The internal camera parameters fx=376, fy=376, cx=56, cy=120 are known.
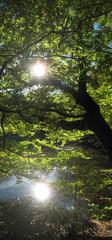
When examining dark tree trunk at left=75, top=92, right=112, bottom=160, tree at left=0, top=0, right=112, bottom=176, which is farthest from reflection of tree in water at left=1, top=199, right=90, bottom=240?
dark tree trunk at left=75, top=92, right=112, bottom=160

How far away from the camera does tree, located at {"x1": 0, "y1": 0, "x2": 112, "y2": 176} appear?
7832mm

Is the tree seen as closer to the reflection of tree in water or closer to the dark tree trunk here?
the dark tree trunk

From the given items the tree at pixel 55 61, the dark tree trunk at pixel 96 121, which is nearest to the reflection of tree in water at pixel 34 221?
the tree at pixel 55 61

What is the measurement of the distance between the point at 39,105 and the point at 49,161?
3708mm

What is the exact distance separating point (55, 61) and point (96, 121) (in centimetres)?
225

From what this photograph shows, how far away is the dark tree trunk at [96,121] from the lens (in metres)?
10.7

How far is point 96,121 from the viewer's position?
10836mm

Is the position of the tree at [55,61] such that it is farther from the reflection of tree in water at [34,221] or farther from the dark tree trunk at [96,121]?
the reflection of tree in water at [34,221]

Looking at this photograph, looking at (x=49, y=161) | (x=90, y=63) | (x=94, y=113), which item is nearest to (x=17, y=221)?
(x=49, y=161)

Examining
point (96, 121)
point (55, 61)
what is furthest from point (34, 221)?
point (55, 61)

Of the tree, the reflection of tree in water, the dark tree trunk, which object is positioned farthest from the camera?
the reflection of tree in water

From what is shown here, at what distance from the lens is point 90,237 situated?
17.5m

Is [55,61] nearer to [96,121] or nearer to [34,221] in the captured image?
[96,121]

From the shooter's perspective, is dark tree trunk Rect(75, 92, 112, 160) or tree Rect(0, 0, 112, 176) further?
dark tree trunk Rect(75, 92, 112, 160)
